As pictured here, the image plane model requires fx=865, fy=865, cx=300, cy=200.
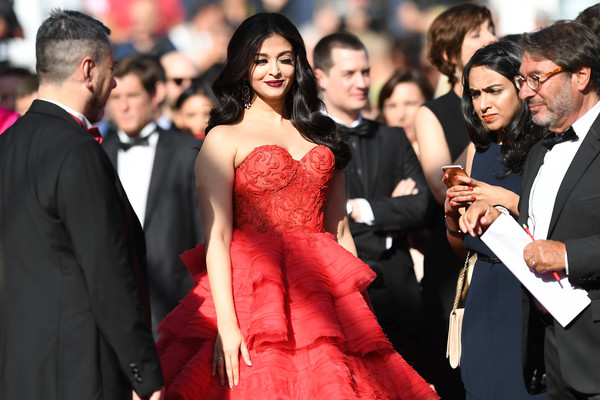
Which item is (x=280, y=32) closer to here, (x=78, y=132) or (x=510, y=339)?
(x=78, y=132)

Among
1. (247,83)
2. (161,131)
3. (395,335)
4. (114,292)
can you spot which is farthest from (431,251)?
(114,292)

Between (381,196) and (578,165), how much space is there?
95.5 inches

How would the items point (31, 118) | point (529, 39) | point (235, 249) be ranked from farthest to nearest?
1. point (235, 249)
2. point (529, 39)
3. point (31, 118)

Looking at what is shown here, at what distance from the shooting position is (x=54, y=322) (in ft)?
10.7

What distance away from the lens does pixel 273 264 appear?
4.09 meters

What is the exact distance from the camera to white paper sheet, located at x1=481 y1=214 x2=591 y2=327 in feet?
11.9

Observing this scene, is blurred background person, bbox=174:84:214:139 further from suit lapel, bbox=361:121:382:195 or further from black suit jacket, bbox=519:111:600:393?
black suit jacket, bbox=519:111:600:393

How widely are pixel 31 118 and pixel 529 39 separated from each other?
2161 mm

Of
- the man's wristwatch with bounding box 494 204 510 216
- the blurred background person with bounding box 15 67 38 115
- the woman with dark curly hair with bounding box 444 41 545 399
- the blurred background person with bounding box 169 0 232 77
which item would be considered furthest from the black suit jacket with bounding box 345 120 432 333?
the blurred background person with bounding box 169 0 232 77

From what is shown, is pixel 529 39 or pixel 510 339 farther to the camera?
pixel 510 339

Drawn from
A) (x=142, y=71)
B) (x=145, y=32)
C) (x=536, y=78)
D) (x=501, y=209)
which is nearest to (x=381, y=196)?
(x=501, y=209)

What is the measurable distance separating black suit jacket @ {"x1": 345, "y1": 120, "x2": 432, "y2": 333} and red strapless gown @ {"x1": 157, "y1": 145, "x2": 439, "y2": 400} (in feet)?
4.45

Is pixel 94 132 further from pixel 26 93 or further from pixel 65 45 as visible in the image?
pixel 26 93

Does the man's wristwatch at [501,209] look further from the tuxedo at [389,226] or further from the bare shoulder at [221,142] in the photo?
the tuxedo at [389,226]
